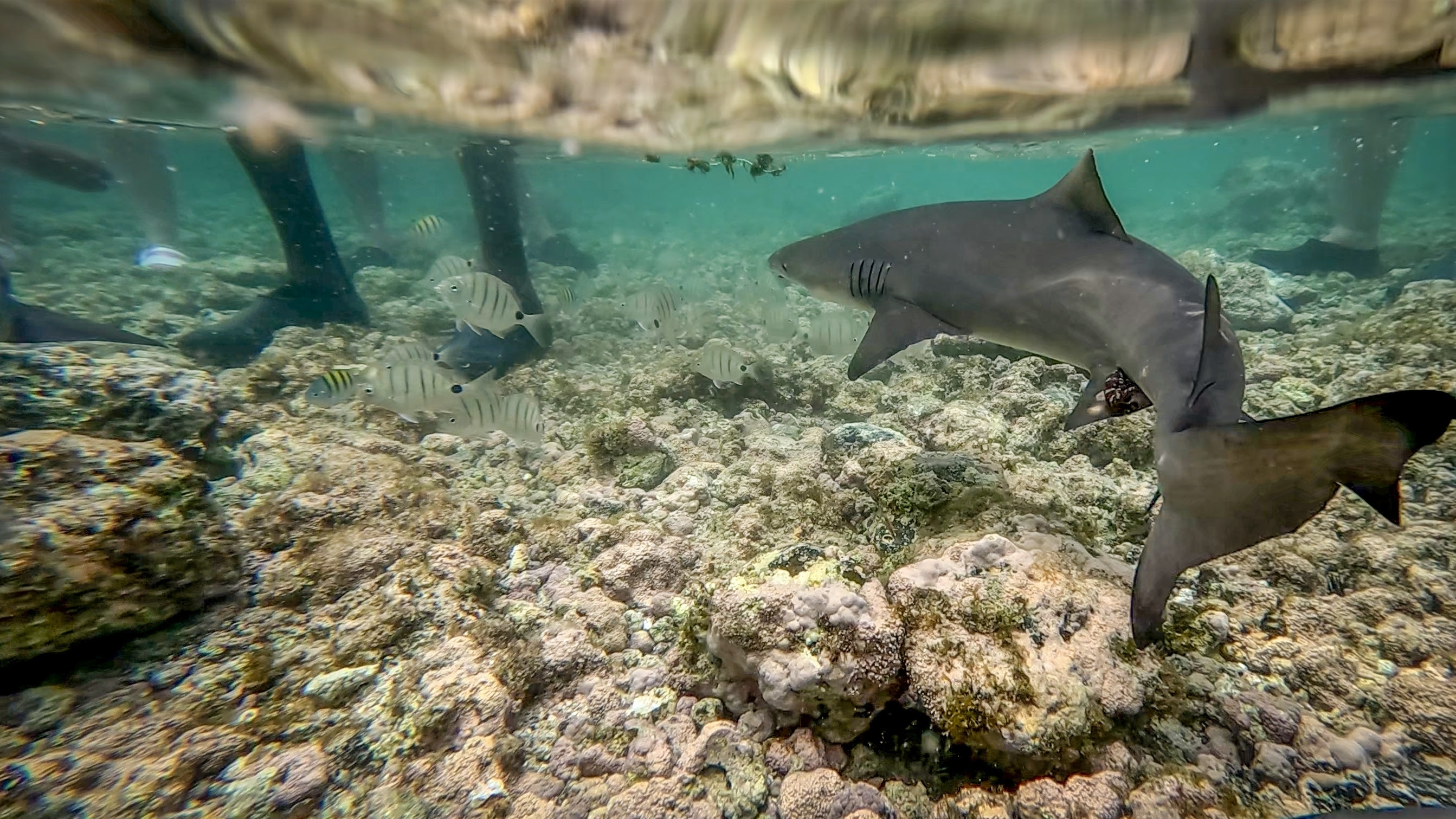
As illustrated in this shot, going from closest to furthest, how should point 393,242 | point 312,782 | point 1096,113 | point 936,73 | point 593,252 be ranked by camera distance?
point 312,782
point 936,73
point 1096,113
point 393,242
point 593,252

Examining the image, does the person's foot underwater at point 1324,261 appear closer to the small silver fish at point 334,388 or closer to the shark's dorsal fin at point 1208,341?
the shark's dorsal fin at point 1208,341

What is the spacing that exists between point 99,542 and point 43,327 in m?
8.30

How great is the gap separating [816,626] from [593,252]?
82.3ft

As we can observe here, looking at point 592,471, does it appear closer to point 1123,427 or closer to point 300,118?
point 1123,427

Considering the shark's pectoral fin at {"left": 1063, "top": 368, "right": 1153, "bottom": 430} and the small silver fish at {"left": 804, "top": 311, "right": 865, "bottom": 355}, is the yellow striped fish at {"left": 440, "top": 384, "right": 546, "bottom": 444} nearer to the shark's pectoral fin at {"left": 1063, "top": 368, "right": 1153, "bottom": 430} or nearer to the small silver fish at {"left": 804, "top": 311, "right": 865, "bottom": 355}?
the small silver fish at {"left": 804, "top": 311, "right": 865, "bottom": 355}

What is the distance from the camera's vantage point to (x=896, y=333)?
4.06m

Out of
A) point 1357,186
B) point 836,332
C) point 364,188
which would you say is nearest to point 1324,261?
point 1357,186

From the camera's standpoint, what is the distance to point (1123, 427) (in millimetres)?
4645

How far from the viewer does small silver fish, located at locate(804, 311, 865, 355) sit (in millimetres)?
7504

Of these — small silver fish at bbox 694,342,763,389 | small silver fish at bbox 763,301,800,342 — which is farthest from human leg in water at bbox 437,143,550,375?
small silver fish at bbox 694,342,763,389

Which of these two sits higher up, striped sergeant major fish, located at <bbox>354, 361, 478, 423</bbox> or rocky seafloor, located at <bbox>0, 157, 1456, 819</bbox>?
striped sergeant major fish, located at <bbox>354, 361, 478, 423</bbox>

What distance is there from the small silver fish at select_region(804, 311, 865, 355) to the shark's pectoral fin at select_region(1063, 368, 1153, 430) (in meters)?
4.34

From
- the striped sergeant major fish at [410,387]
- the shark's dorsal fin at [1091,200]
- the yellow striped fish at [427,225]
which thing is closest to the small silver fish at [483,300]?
the striped sergeant major fish at [410,387]

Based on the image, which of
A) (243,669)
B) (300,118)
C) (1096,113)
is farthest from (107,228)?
→ (1096,113)
